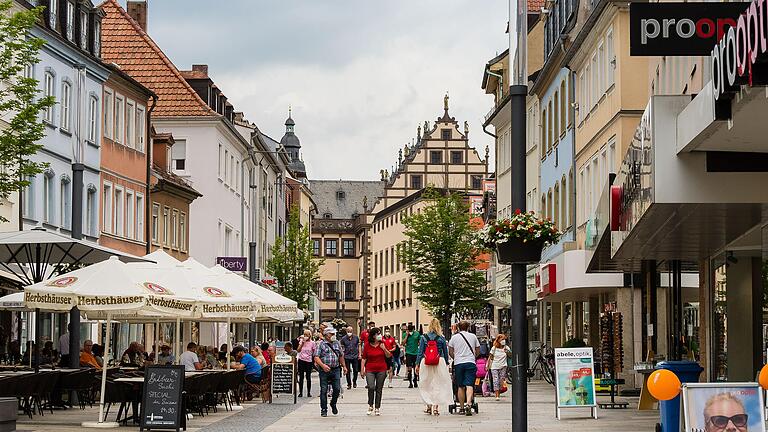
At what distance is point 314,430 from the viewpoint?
24.0 meters

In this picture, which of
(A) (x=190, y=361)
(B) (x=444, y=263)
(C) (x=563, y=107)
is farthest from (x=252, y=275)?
(A) (x=190, y=361)

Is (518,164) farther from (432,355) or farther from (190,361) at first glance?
(190,361)

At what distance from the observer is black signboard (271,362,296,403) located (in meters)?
35.0

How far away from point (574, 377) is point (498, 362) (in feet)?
31.9

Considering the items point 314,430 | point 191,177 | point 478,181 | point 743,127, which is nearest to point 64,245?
point 314,430

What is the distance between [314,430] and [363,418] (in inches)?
145

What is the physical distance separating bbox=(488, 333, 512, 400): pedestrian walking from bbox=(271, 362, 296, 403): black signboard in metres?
4.76

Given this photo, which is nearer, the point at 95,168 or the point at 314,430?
the point at 314,430

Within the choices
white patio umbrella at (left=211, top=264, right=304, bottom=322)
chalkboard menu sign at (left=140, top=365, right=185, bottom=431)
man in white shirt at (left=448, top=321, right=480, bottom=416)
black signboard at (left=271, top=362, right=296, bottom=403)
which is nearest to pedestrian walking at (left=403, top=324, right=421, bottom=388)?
black signboard at (left=271, top=362, right=296, bottom=403)

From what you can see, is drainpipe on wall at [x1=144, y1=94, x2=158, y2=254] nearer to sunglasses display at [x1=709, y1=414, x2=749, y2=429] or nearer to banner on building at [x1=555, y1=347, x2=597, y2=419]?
banner on building at [x1=555, y1=347, x2=597, y2=419]

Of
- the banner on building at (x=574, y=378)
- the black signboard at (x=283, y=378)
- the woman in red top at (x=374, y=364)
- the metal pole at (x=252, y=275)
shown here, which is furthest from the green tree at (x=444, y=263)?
the banner on building at (x=574, y=378)

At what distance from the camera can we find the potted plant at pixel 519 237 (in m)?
18.7

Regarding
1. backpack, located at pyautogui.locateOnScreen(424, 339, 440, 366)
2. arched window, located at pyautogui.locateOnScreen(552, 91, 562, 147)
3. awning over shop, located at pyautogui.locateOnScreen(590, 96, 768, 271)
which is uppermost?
arched window, located at pyautogui.locateOnScreen(552, 91, 562, 147)

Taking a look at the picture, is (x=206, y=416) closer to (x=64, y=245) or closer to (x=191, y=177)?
(x=64, y=245)
